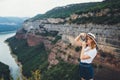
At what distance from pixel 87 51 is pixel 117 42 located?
116 ft

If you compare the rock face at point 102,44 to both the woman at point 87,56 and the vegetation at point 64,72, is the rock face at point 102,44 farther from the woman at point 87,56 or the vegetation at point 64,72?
the woman at point 87,56

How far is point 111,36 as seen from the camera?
153ft

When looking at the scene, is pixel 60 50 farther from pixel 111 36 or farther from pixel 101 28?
pixel 111 36

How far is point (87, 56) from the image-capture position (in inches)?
393

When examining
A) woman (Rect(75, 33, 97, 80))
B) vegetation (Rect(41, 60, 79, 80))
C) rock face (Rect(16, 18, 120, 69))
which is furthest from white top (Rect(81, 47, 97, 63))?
vegetation (Rect(41, 60, 79, 80))

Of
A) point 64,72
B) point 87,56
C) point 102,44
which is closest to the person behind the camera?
point 87,56

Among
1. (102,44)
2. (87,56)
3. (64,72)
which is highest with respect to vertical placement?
(87,56)

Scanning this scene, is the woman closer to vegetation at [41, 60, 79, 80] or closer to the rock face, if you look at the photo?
the rock face

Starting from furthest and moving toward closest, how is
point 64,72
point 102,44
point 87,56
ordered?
point 64,72 → point 102,44 → point 87,56

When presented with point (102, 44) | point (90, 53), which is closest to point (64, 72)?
point (102, 44)

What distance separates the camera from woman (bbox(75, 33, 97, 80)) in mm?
9836

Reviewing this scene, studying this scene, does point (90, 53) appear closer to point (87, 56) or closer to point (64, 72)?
point (87, 56)

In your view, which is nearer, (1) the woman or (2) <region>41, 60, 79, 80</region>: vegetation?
(1) the woman

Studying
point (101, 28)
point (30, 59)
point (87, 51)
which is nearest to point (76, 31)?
point (101, 28)
